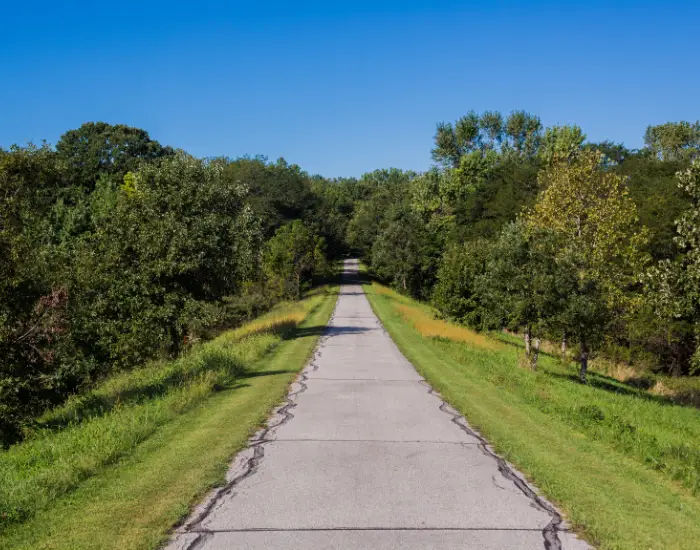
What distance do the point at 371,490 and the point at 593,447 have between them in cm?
473

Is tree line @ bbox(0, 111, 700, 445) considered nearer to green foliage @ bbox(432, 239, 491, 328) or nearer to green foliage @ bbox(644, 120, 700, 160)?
green foliage @ bbox(432, 239, 491, 328)

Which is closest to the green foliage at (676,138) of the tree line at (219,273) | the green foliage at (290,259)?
the tree line at (219,273)

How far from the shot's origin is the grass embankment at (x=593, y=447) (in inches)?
253

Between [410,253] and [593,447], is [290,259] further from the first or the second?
[593,447]

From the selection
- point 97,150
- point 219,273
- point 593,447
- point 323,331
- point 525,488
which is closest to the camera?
point 525,488

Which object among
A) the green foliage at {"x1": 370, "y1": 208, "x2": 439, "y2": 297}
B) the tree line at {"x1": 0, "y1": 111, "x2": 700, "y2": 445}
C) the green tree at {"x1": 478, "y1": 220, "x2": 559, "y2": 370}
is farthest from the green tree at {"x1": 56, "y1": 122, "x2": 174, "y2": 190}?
the green tree at {"x1": 478, "y1": 220, "x2": 559, "y2": 370}

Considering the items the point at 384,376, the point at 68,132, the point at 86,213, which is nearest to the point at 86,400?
the point at 384,376

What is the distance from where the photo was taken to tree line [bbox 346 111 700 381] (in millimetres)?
20969

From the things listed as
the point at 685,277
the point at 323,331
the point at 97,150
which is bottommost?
the point at 323,331

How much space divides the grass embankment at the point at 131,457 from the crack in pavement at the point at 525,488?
3801 millimetres

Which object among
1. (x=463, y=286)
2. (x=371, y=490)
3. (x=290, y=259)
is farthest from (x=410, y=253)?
(x=371, y=490)

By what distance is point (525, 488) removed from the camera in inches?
294

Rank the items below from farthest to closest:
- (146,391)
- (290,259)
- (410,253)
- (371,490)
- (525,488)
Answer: (410,253) → (290,259) → (146,391) → (525,488) → (371,490)

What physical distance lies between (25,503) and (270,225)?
247 ft
